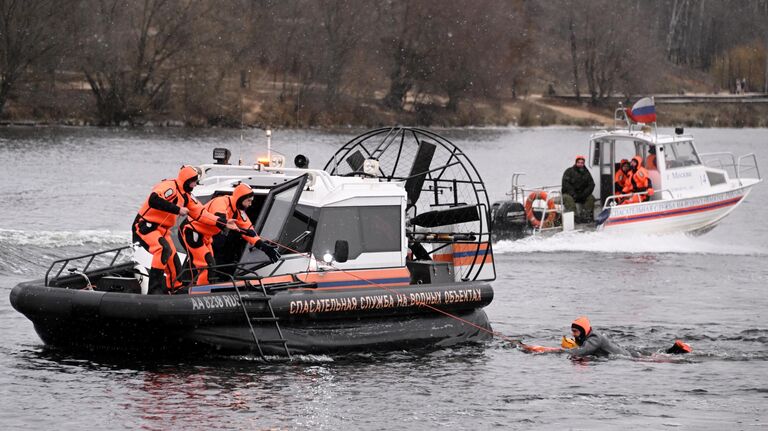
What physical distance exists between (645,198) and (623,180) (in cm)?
71

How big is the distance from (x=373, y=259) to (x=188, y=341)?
8.61ft

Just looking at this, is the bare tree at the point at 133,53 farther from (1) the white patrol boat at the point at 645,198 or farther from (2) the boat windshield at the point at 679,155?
(2) the boat windshield at the point at 679,155

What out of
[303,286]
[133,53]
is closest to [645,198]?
[303,286]

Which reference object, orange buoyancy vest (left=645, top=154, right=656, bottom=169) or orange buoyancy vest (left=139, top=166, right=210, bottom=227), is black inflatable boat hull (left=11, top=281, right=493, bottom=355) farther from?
orange buoyancy vest (left=645, top=154, right=656, bottom=169)

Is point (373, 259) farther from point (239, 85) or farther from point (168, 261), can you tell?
point (239, 85)

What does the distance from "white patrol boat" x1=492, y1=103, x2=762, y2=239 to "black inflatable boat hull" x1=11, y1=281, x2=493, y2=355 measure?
36.7 ft

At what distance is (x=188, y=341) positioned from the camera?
47.1ft

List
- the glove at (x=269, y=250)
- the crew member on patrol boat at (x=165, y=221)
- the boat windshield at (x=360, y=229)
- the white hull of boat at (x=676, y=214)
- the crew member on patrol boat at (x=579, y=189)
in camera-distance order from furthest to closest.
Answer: the white hull of boat at (x=676, y=214)
the crew member on patrol boat at (x=579, y=189)
the boat windshield at (x=360, y=229)
the glove at (x=269, y=250)
the crew member on patrol boat at (x=165, y=221)

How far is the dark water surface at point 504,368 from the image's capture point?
13609 millimetres

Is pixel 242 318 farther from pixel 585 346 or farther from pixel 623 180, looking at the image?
pixel 623 180

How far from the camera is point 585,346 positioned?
16.6m

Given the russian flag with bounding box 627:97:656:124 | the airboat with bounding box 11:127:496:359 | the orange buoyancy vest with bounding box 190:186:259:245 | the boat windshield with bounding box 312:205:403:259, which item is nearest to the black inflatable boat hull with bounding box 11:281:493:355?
the airboat with bounding box 11:127:496:359

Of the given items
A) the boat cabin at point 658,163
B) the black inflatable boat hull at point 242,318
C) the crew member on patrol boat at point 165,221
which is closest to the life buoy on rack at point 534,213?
the boat cabin at point 658,163

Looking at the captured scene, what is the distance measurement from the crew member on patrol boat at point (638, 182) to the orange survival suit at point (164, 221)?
14.8 meters
